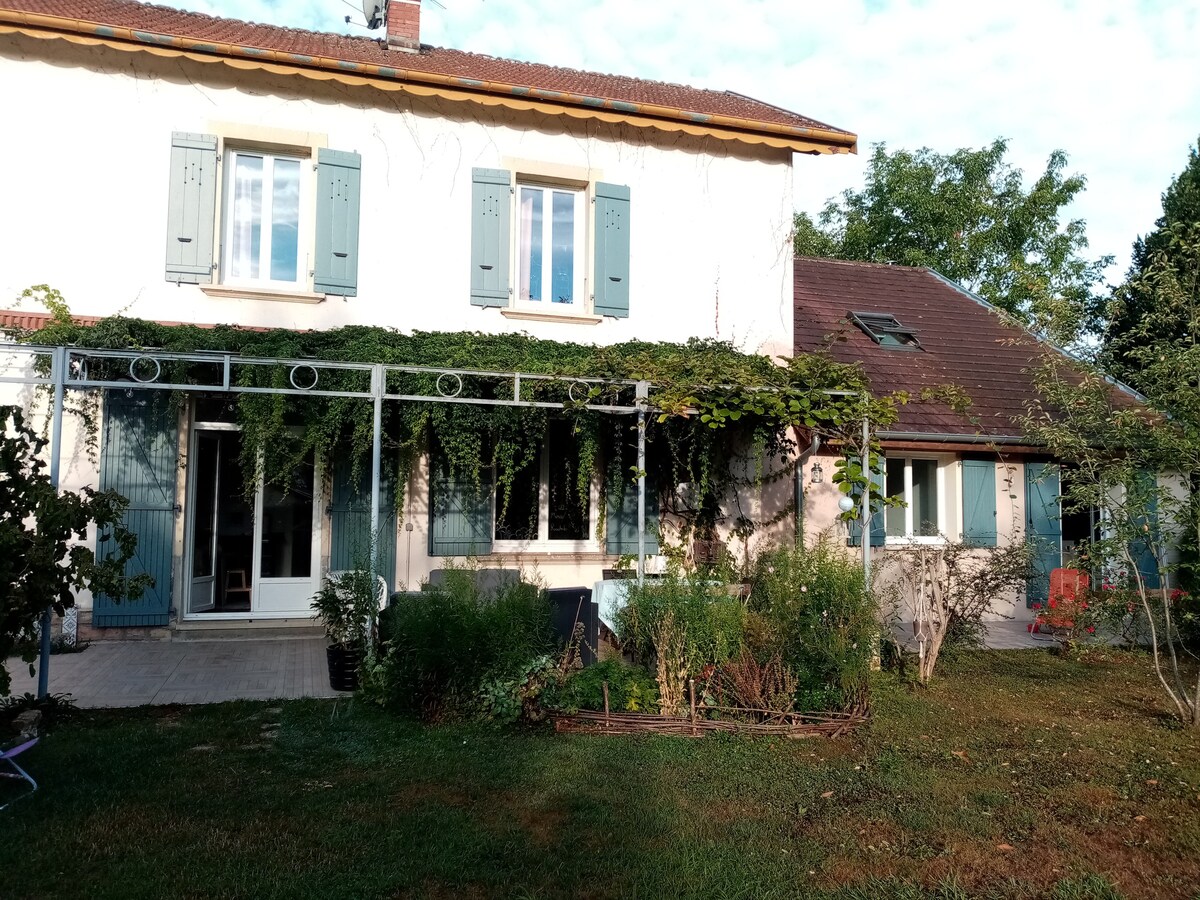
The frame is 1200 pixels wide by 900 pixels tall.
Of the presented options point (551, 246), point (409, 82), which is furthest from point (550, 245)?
point (409, 82)

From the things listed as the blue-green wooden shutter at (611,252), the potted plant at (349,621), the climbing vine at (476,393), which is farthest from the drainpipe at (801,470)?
the potted plant at (349,621)

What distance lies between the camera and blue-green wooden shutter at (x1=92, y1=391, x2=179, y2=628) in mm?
8430

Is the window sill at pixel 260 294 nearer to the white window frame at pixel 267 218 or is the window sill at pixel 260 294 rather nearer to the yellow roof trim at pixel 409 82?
the white window frame at pixel 267 218

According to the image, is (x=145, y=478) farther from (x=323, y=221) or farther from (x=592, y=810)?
(x=592, y=810)

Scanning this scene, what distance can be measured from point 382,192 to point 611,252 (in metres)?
2.60

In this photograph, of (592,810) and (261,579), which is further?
(261,579)

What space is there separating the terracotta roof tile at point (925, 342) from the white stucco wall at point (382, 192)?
1.86 m

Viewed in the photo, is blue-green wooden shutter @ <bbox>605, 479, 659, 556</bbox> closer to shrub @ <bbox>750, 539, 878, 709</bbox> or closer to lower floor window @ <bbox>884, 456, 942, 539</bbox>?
lower floor window @ <bbox>884, 456, 942, 539</bbox>

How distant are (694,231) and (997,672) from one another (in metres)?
5.78

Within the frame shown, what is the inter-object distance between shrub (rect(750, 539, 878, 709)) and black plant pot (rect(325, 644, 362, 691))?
3.11 m

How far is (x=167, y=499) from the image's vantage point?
854 centimetres

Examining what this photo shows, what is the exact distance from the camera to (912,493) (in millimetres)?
11273

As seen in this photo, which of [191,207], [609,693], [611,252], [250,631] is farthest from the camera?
[611,252]

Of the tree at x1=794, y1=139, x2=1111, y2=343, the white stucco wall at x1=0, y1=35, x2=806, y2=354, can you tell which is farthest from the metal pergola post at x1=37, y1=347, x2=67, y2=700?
the tree at x1=794, y1=139, x2=1111, y2=343
